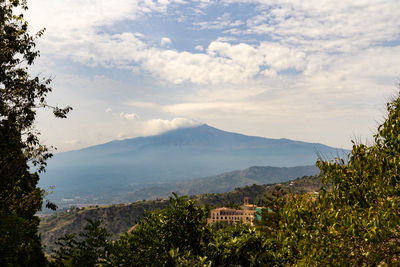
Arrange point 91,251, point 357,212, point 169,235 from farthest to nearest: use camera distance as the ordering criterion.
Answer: point 169,235 < point 91,251 < point 357,212

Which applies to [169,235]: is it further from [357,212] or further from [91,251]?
[357,212]

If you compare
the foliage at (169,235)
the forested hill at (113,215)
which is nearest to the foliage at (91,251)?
the foliage at (169,235)

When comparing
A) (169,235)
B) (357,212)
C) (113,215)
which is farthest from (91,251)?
(113,215)

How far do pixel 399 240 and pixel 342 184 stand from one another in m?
1.78

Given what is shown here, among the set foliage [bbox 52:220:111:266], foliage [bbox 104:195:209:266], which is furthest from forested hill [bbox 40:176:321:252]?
foliage [bbox 52:220:111:266]

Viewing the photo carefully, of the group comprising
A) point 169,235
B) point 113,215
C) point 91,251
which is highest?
point 169,235

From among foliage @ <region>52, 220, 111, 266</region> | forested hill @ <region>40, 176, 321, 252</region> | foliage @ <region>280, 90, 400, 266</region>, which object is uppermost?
foliage @ <region>280, 90, 400, 266</region>

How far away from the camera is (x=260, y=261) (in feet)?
29.7

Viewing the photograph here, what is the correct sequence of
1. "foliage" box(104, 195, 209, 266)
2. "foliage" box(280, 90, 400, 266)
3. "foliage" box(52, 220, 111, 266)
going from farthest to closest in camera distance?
1. "foliage" box(104, 195, 209, 266)
2. "foliage" box(52, 220, 111, 266)
3. "foliage" box(280, 90, 400, 266)

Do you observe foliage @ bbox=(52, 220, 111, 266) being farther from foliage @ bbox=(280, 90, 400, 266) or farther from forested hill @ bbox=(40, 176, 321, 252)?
forested hill @ bbox=(40, 176, 321, 252)

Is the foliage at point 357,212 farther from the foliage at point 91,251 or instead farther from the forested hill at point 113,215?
the forested hill at point 113,215

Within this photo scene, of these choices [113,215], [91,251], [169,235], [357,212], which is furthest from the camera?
[113,215]

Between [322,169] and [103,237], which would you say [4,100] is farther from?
[322,169]

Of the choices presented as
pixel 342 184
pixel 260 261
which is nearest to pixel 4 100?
pixel 260 261
